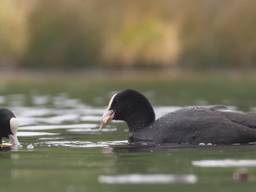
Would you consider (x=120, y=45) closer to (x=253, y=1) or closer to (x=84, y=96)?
(x=253, y=1)

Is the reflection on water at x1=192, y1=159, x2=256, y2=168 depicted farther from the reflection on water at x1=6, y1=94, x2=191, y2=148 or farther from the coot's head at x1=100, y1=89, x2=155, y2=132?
the coot's head at x1=100, y1=89, x2=155, y2=132

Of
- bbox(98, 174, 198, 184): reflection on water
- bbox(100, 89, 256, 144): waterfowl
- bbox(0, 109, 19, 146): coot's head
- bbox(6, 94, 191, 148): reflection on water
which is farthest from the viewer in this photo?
bbox(6, 94, 191, 148): reflection on water

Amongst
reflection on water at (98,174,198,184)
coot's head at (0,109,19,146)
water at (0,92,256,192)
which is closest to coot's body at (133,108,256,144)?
water at (0,92,256,192)

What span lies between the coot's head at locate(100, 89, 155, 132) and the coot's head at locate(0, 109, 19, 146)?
126cm

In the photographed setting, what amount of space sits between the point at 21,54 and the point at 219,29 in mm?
9572

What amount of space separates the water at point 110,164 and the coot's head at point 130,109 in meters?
0.30

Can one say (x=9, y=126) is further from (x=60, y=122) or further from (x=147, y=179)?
(x=60, y=122)

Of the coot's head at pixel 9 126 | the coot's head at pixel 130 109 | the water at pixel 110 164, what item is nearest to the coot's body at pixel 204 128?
the water at pixel 110 164

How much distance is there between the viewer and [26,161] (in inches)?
445

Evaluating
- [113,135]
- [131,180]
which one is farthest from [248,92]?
[131,180]

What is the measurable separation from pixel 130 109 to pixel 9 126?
170 centimetres

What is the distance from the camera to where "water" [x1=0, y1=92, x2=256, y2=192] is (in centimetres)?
906

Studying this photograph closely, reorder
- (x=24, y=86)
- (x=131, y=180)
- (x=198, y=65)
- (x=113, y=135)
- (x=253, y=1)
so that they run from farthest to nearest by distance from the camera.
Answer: (x=253, y=1) → (x=198, y=65) → (x=24, y=86) → (x=113, y=135) → (x=131, y=180)

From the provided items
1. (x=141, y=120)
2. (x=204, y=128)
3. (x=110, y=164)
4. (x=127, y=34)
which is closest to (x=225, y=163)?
(x=110, y=164)
